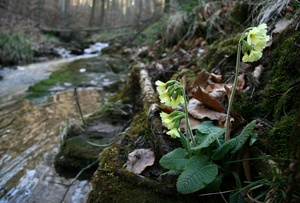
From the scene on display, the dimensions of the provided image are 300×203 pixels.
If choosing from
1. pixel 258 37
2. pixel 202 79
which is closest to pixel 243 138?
pixel 258 37

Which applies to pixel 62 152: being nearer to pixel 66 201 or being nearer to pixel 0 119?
pixel 66 201

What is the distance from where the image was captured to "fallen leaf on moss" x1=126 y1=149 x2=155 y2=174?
1.55 metres

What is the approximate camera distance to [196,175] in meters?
1.19

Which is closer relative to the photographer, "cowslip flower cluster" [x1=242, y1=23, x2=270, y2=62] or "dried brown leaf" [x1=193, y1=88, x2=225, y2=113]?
"cowslip flower cluster" [x1=242, y1=23, x2=270, y2=62]

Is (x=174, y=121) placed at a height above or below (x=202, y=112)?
above

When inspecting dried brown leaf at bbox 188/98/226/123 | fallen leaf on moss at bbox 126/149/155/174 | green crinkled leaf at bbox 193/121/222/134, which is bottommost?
fallen leaf on moss at bbox 126/149/155/174

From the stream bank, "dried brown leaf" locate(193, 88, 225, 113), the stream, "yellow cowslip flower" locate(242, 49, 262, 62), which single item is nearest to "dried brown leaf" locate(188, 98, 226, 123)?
"dried brown leaf" locate(193, 88, 225, 113)

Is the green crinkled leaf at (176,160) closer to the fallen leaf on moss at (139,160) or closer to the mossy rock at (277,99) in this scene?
the fallen leaf on moss at (139,160)

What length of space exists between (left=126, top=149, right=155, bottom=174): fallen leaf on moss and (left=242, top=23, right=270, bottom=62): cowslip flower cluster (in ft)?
2.58

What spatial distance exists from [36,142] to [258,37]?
8.77 ft

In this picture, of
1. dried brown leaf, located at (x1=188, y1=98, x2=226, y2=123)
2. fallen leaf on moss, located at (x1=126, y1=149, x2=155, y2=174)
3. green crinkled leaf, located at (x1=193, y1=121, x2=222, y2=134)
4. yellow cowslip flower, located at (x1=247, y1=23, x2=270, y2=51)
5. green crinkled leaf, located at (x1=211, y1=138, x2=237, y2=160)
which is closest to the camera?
yellow cowslip flower, located at (x1=247, y1=23, x2=270, y2=51)

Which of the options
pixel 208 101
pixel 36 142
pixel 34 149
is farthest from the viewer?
pixel 36 142

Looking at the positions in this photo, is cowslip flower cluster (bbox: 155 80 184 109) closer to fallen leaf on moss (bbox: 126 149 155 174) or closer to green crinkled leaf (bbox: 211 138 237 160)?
green crinkled leaf (bbox: 211 138 237 160)

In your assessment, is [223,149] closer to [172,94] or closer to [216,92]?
[172,94]
